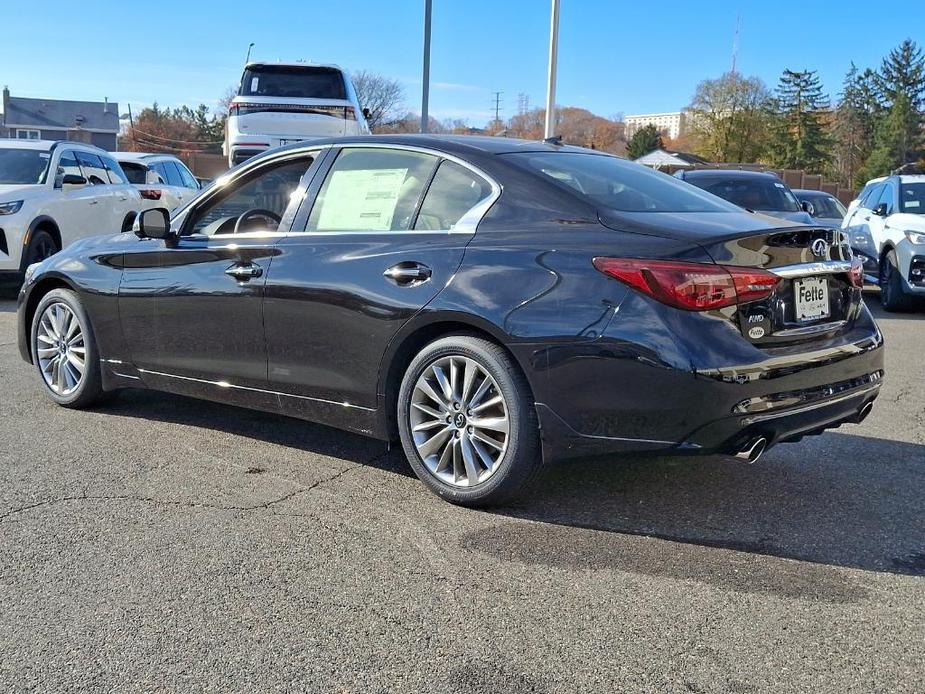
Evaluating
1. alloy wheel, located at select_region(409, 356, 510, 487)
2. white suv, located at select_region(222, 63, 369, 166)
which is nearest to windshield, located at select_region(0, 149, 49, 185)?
white suv, located at select_region(222, 63, 369, 166)

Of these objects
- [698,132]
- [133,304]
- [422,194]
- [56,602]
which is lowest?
[56,602]

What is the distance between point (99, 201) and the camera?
12.9 m

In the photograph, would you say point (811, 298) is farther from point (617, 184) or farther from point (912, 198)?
point (912, 198)

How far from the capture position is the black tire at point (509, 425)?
392 centimetres

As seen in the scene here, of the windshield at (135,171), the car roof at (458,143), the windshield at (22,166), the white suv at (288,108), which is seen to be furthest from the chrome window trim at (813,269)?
the windshield at (135,171)

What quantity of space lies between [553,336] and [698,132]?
280 feet

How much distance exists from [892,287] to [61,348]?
928cm

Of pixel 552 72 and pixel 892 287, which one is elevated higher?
pixel 552 72

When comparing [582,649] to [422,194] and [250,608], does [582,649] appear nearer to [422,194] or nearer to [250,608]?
[250,608]

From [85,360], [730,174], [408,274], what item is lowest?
[85,360]

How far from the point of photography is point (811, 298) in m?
3.93

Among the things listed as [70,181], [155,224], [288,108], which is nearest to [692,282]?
[155,224]

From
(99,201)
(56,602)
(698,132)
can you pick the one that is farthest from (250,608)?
(698,132)

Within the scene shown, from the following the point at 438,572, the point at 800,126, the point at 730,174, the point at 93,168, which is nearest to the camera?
the point at 438,572
